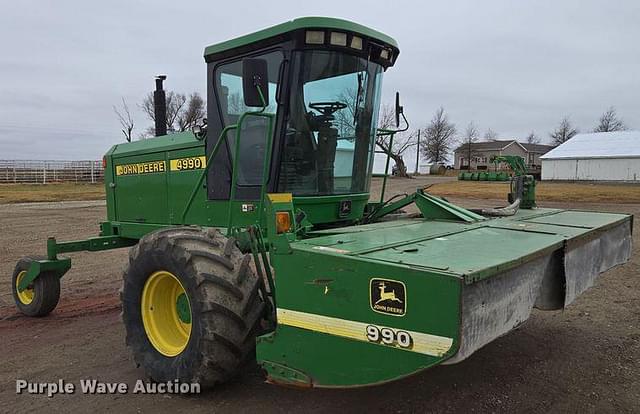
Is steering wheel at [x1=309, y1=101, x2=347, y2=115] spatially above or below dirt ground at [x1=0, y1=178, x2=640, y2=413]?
above

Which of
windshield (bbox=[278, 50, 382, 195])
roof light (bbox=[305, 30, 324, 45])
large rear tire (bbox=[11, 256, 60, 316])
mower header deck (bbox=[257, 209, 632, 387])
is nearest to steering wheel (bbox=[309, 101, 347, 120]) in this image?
windshield (bbox=[278, 50, 382, 195])

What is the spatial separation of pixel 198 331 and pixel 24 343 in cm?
260

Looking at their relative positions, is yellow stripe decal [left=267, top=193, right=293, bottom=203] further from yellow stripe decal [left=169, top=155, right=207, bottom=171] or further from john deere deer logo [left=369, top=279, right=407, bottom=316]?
yellow stripe decal [left=169, top=155, right=207, bottom=171]

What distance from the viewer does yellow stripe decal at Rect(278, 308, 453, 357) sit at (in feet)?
7.45

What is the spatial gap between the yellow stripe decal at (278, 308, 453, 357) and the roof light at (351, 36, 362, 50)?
2241 millimetres

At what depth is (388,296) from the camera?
7.92ft

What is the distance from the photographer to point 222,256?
3.21 metres

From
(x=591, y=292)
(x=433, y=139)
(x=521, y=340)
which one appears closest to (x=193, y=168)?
(x=521, y=340)

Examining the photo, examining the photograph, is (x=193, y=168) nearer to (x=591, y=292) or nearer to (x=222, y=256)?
(x=222, y=256)

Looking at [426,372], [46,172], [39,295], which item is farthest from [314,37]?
[46,172]

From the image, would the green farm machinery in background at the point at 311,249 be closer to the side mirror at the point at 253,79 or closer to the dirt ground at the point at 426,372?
the side mirror at the point at 253,79

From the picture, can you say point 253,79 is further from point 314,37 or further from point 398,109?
point 398,109

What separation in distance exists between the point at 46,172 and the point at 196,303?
121 ft

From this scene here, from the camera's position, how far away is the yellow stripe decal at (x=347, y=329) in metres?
2.27
